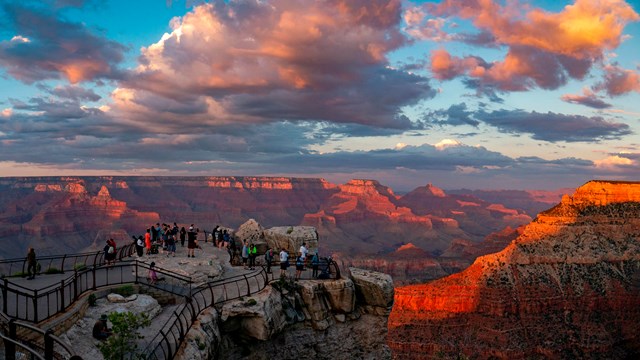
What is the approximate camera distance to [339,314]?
26.1 metres

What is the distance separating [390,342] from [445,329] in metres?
11.1

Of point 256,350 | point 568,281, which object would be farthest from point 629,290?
point 256,350

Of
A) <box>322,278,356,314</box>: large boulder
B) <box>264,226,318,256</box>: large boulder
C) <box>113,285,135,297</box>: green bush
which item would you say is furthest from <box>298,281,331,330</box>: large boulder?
<box>113,285,135,297</box>: green bush

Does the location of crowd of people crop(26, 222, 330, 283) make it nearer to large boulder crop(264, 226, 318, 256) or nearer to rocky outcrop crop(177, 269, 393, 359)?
large boulder crop(264, 226, 318, 256)

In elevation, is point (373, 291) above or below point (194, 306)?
below

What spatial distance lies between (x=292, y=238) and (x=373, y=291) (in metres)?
9.08

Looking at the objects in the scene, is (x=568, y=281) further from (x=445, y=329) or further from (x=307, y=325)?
(x=307, y=325)

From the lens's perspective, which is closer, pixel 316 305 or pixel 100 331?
pixel 100 331

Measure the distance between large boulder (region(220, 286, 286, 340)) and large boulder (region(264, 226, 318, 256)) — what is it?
1051 cm

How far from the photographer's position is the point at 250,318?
21.7 meters

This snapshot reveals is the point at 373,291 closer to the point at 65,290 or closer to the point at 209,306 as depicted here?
the point at 209,306

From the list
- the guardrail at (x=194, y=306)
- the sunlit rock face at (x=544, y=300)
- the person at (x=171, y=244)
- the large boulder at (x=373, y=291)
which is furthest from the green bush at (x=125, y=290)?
the sunlit rock face at (x=544, y=300)

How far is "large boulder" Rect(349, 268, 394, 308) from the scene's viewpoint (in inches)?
1056

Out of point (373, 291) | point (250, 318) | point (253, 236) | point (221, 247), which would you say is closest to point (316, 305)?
point (373, 291)
